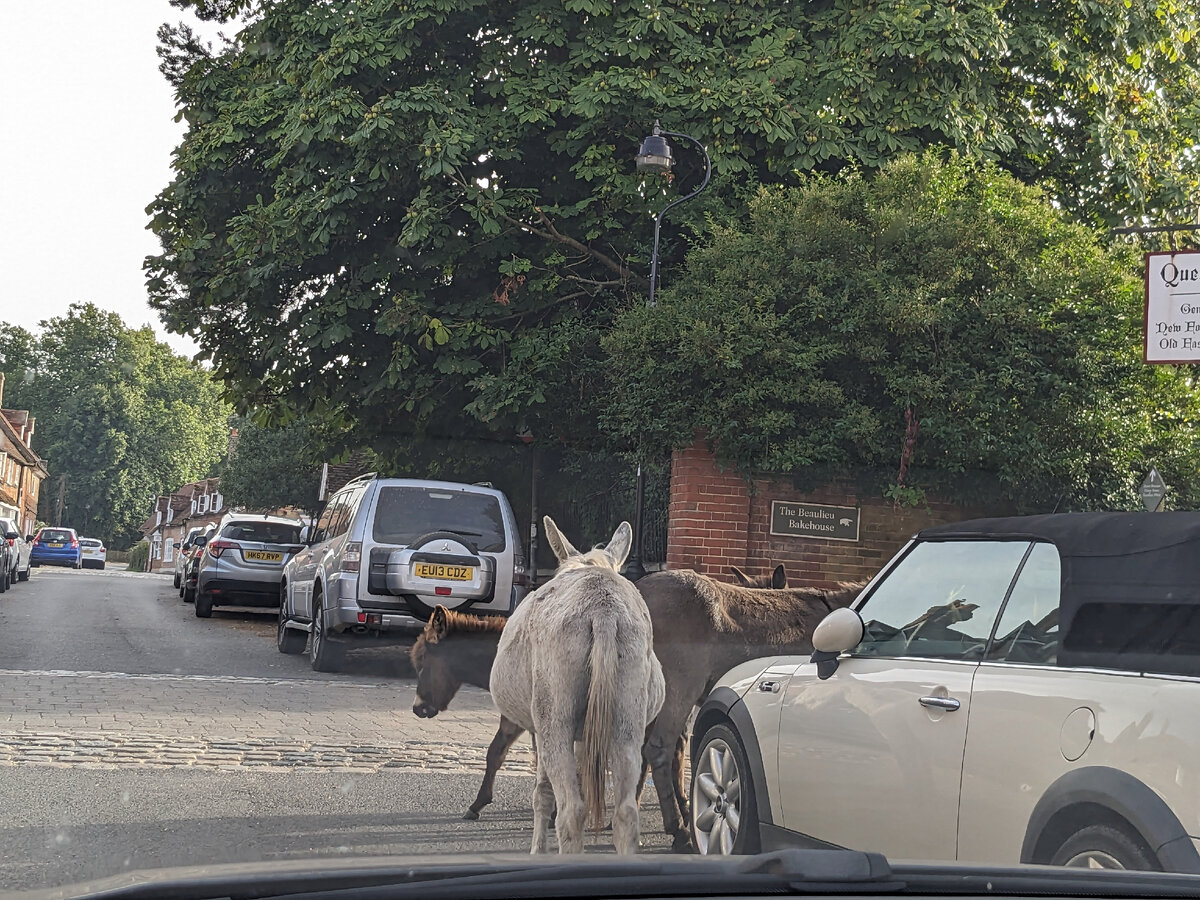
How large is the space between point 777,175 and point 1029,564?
529 inches

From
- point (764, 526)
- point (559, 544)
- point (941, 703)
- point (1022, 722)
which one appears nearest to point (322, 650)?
point (764, 526)

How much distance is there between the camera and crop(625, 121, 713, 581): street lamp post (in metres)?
15.4

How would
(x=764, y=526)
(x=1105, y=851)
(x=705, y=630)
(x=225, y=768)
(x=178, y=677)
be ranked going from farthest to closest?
(x=764, y=526), (x=178, y=677), (x=225, y=768), (x=705, y=630), (x=1105, y=851)

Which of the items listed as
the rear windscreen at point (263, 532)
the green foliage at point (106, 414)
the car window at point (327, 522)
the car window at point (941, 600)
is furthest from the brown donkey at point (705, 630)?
the green foliage at point (106, 414)

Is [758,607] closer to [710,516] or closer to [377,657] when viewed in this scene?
[710,516]

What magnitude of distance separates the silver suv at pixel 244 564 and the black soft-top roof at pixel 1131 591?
1940 centimetres

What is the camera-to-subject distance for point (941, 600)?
4828 millimetres

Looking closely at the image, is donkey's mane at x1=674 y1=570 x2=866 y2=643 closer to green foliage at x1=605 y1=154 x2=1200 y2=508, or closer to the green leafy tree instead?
green foliage at x1=605 y1=154 x2=1200 y2=508

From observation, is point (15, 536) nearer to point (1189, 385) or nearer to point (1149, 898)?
point (1189, 385)

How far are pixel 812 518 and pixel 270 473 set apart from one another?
29.1m

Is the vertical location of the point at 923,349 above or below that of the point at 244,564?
above

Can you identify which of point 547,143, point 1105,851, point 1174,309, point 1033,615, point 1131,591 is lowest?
point 1105,851

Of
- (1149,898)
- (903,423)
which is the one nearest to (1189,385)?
(903,423)

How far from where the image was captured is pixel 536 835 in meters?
5.68
